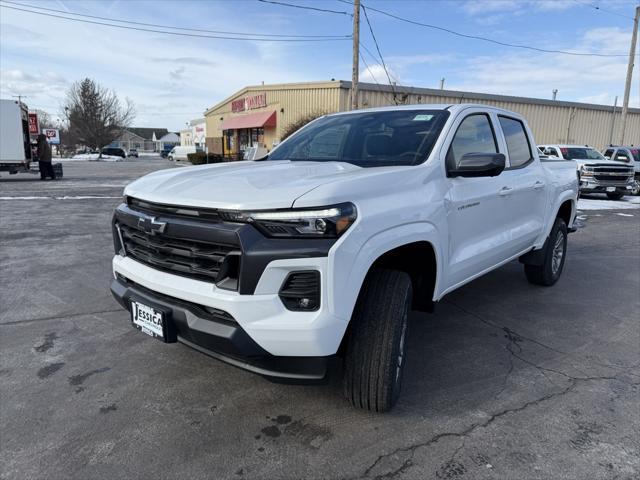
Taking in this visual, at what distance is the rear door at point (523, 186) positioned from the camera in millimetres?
4207

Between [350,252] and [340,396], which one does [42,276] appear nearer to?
[340,396]

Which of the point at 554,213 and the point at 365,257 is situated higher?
the point at 365,257

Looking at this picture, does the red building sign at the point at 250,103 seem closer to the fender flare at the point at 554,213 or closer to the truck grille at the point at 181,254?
the fender flare at the point at 554,213

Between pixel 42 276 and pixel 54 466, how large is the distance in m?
3.72

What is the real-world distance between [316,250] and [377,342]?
26.4 inches

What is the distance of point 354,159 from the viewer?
350 centimetres

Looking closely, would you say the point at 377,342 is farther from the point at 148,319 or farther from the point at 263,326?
the point at 148,319

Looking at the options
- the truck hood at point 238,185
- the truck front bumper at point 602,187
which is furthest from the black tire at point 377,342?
the truck front bumper at point 602,187

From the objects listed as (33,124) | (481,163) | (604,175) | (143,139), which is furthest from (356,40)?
(143,139)

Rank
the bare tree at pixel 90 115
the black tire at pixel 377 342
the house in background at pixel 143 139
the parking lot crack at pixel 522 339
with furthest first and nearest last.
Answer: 1. the house in background at pixel 143 139
2. the bare tree at pixel 90 115
3. the parking lot crack at pixel 522 339
4. the black tire at pixel 377 342

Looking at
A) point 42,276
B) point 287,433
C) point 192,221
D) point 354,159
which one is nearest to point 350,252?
point 192,221

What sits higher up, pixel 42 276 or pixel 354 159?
pixel 354 159

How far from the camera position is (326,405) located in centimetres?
288

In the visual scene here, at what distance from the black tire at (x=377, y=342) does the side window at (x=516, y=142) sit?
7.64ft
